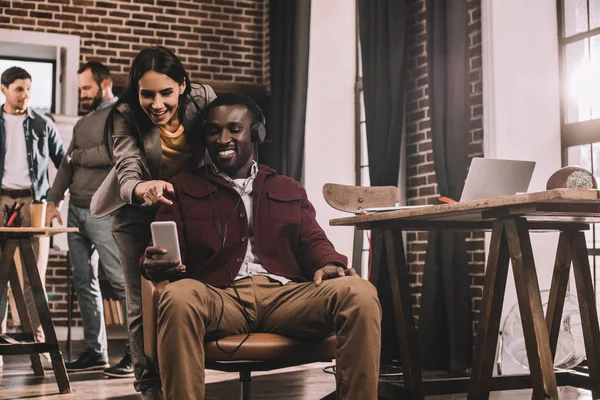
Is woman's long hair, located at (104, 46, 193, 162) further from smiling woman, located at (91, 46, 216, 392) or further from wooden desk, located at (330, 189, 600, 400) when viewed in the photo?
wooden desk, located at (330, 189, 600, 400)

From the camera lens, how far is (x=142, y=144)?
→ 265 centimetres

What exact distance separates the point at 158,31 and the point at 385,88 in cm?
271

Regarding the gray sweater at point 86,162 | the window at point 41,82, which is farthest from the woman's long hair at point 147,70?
the window at point 41,82

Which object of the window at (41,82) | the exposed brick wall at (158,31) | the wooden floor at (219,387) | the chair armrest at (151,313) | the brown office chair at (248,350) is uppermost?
the exposed brick wall at (158,31)

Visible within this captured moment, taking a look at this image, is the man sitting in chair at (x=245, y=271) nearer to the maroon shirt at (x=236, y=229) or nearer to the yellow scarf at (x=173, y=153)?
→ the maroon shirt at (x=236, y=229)

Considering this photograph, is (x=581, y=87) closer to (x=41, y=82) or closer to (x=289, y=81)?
(x=289, y=81)

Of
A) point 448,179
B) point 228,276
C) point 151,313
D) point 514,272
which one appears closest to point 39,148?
point 448,179

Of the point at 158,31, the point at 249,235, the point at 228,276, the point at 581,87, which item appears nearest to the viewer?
the point at 228,276

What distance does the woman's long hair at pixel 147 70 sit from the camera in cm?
257

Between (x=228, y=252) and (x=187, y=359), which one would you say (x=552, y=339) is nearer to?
(x=228, y=252)

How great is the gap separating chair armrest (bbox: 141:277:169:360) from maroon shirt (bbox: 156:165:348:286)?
199mm

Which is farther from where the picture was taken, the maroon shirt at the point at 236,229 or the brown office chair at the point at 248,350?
the maroon shirt at the point at 236,229

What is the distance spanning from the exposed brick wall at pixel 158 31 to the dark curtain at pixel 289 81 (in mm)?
601

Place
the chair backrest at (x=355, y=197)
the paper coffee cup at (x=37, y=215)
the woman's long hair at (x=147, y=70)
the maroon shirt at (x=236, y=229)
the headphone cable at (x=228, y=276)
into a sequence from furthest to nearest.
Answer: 1. the paper coffee cup at (x=37, y=215)
2. the chair backrest at (x=355, y=197)
3. the woman's long hair at (x=147, y=70)
4. the maroon shirt at (x=236, y=229)
5. the headphone cable at (x=228, y=276)
